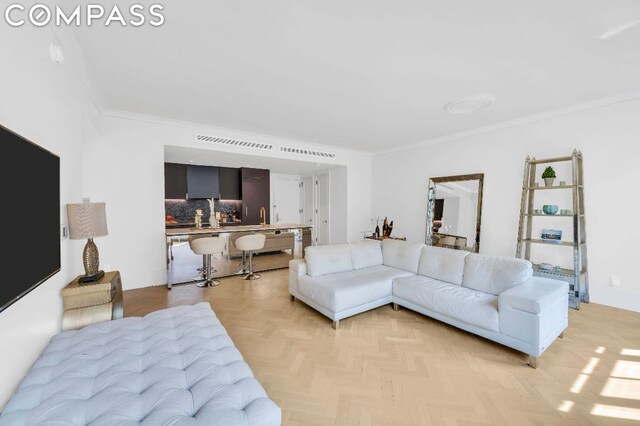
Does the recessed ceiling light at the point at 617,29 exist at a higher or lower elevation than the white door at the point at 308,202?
higher

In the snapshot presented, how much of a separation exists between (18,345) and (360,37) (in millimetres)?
3106

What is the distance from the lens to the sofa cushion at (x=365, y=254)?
380cm

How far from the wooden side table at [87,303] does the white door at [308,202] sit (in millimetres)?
6370

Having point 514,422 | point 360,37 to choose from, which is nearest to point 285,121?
point 360,37

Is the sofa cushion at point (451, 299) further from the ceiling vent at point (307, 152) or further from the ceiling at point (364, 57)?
the ceiling vent at point (307, 152)

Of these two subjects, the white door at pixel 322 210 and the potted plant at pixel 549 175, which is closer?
the potted plant at pixel 549 175

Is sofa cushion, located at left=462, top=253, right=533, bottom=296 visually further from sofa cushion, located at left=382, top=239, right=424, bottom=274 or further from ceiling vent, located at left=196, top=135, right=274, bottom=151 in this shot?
ceiling vent, located at left=196, top=135, right=274, bottom=151

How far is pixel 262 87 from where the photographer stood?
10.5 ft

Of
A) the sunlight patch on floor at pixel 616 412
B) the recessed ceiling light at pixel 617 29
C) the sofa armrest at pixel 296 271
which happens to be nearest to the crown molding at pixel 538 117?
the recessed ceiling light at pixel 617 29

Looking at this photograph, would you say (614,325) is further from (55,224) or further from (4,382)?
(55,224)

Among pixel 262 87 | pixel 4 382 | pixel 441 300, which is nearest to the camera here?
pixel 4 382

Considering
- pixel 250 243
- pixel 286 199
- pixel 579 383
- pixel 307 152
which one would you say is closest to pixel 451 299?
pixel 579 383

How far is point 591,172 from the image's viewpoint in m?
3.67

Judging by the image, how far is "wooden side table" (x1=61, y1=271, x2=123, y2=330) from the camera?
216cm
